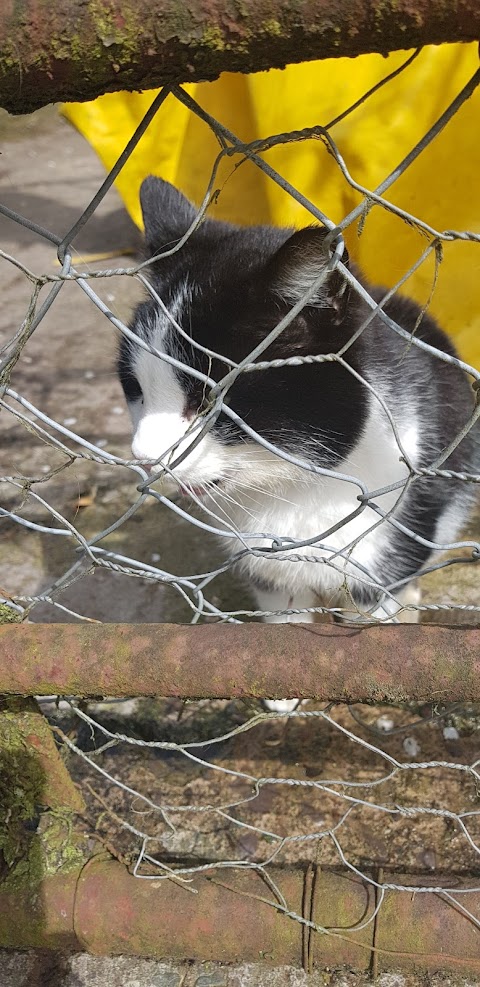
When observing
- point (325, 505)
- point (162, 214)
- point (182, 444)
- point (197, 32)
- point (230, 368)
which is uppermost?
point (197, 32)

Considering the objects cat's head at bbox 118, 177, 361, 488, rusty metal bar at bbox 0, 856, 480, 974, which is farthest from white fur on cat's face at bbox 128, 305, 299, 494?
rusty metal bar at bbox 0, 856, 480, 974

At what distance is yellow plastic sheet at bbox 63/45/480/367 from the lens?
5.89ft

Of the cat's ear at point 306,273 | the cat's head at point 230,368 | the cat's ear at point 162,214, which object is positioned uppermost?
the cat's ear at point 306,273

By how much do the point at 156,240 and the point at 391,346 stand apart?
44 centimetres

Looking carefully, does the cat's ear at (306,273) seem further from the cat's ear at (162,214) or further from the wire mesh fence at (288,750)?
the cat's ear at (162,214)

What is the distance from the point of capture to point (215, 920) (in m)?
0.99

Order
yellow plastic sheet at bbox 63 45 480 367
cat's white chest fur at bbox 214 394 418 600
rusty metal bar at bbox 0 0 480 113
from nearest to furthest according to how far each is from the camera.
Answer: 1. rusty metal bar at bbox 0 0 480 113
2. cat's white chest fur at bbox 214 394 418 600
3. yellow plastic sheet at bbox 63 45 480 367

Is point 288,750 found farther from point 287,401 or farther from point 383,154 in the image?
Result: point 383,154

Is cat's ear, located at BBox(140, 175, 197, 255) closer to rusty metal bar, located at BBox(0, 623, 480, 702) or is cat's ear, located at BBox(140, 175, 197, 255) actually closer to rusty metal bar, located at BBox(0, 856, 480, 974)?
rusty metal bar, located at BBox(0, 623, 480, 702)

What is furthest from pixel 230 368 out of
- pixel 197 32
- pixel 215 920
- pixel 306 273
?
pixel 215 920

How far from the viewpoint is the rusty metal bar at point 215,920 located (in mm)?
970

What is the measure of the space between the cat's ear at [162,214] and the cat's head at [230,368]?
8 centimetres

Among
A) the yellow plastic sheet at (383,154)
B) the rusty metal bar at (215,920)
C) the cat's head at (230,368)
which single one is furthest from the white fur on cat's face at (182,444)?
A: the yellow plastic sheet at (383,154)

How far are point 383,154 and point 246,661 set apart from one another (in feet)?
5.01
